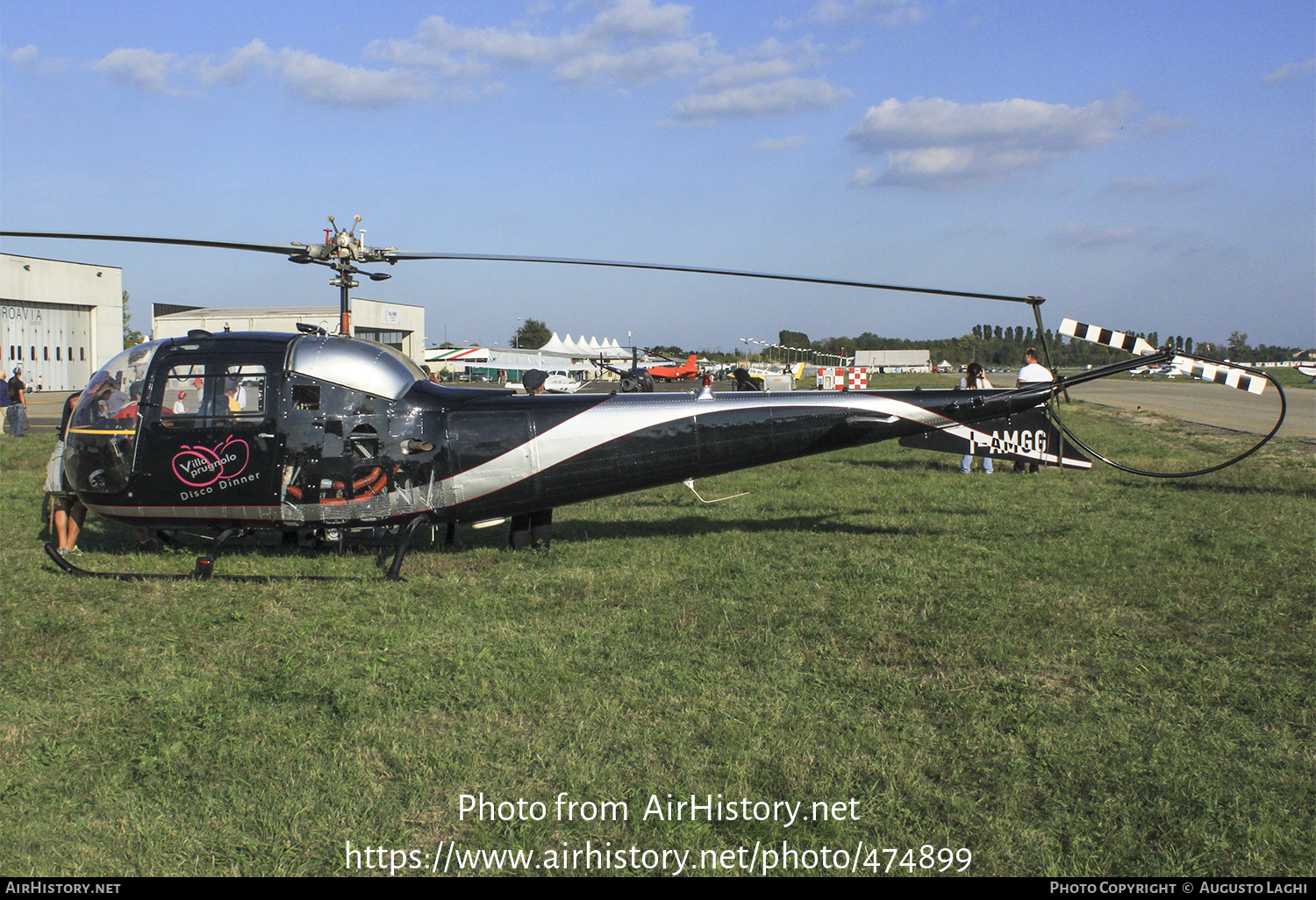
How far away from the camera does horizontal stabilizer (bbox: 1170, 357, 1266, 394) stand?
7832 mm

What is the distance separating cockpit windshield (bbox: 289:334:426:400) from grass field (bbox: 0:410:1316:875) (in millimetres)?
1616

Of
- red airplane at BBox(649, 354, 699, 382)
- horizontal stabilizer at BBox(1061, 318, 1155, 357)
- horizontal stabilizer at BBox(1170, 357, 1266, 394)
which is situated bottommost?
horizontal stabilizer at BBox(1170, 357, 1266, 394)

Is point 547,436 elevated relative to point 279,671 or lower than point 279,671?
elevated

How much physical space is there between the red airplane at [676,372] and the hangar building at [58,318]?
112 ft

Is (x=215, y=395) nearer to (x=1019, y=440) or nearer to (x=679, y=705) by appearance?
(x=679, y=705)

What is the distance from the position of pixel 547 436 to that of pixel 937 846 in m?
4.86

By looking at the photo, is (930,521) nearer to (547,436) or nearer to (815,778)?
(547,436)

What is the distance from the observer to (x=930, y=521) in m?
9.19

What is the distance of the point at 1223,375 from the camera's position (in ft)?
27.9

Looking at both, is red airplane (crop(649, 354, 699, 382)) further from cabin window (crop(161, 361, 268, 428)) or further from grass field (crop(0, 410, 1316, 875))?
cabin window (crop(161, 361, 268, 428))

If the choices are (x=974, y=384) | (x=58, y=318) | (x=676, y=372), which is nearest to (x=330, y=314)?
(x=58, y=318)

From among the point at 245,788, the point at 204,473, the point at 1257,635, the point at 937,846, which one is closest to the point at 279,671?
the point at 245,788

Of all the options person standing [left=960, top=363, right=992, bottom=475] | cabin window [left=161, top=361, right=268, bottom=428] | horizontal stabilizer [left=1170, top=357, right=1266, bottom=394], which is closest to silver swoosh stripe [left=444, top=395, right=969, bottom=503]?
cabin window [left=161, top=361, right=268, bottom=428]

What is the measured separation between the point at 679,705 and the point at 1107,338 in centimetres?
609
